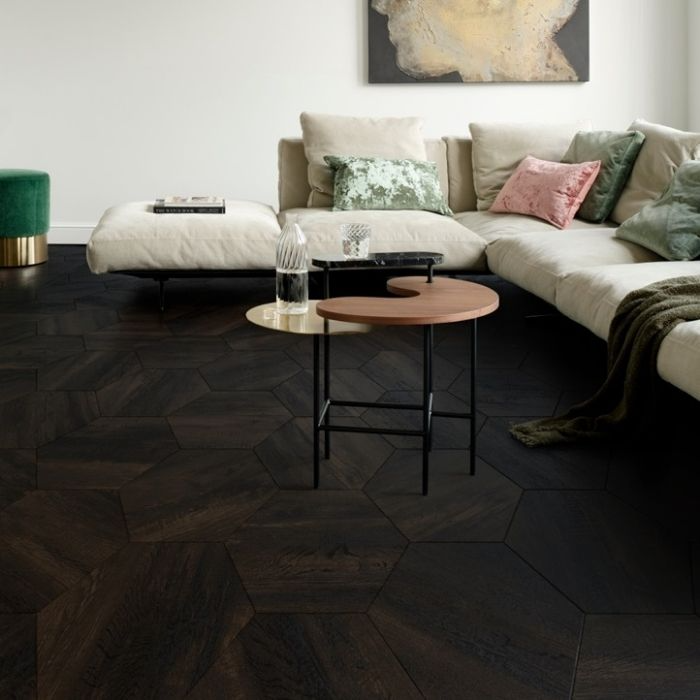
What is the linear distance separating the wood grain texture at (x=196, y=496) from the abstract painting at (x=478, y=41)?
13.9ft

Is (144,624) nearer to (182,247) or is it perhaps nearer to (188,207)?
(182,247)

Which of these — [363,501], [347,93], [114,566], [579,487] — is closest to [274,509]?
[363,501]

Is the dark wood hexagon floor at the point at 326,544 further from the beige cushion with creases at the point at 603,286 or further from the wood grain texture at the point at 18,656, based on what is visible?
the beige cushion with creases at the point at 603,286

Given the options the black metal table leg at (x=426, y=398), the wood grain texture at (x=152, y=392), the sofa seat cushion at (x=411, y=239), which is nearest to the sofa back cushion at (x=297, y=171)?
the sofa seat cushion at (x=411, y=239)

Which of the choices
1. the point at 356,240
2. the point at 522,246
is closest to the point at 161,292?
the point at 522,246

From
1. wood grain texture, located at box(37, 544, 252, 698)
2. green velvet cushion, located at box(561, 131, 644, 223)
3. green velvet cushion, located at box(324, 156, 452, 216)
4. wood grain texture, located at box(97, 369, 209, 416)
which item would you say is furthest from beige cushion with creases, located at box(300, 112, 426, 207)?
wood grain texture, located at box(37, 544, 252, 698)

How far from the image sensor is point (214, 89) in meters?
6.28

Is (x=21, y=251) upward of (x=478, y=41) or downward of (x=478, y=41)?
downward

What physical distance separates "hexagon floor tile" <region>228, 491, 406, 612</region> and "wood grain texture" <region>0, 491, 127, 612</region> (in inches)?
11.7

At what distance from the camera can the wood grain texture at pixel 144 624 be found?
156 cm

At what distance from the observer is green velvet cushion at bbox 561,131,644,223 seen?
4375mm

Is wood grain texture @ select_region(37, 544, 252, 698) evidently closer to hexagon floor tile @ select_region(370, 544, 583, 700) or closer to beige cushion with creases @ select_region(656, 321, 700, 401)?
hexagon floor tile @ select_region(370, 544, 583, 700)

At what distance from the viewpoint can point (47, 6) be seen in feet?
20.3

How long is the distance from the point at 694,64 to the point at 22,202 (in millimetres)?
4219
